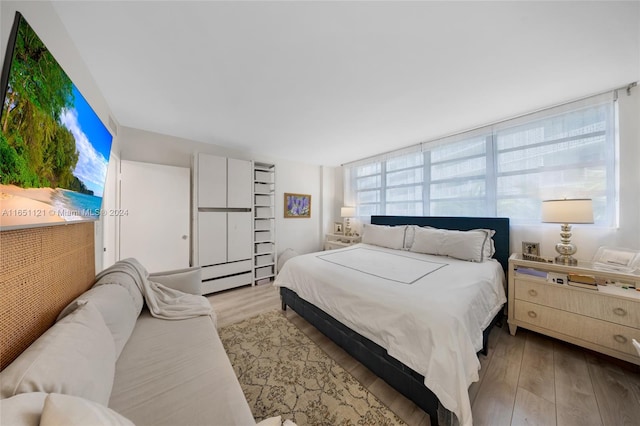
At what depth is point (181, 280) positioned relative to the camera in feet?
6.58

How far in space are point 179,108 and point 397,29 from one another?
2.27 m

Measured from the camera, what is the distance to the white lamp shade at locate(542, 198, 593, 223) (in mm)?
1828

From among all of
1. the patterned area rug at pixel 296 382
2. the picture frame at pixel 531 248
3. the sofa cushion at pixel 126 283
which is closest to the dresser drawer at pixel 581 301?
the picture frame at pixel 531 248

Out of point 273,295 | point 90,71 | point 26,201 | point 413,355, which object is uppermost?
point 90,71

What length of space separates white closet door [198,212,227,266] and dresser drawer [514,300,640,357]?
3.73m

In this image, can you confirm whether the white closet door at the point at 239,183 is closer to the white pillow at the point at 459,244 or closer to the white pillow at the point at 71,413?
the white pillow at the point at 459,244

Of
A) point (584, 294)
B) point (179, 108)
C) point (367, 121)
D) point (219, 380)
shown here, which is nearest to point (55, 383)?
point (219, 380)

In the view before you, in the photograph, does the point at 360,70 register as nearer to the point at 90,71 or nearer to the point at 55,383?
the point at 90,71

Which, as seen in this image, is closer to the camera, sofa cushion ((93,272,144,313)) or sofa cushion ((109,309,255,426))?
sofa cushion ((109,309,255,426))

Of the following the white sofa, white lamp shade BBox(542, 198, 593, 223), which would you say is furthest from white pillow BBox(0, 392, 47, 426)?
white lamp shade BBox(542, 198, 593, 223)

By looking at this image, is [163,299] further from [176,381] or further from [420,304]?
[420,304]

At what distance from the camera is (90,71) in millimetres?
1658

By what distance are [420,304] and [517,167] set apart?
7.92ft

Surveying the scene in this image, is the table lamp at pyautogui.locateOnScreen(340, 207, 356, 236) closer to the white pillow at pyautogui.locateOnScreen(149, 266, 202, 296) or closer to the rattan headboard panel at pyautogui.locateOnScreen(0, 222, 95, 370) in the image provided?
the white pillow at pyautogui.locateOnScreen(149, 266, 202, 296)
